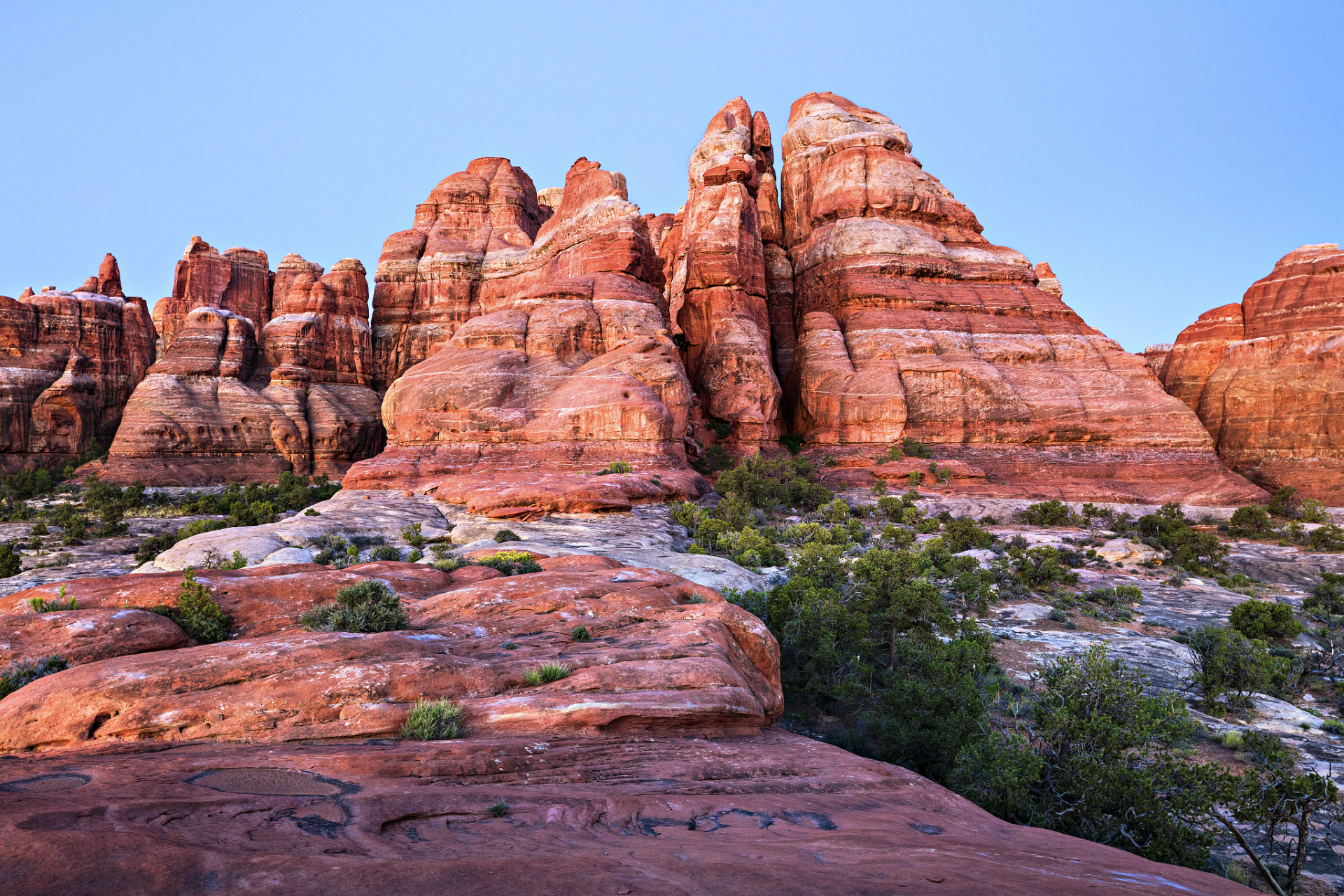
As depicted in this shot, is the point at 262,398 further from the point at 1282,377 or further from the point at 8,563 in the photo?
the point at 1282,377

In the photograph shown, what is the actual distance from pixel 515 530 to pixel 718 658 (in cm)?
1581

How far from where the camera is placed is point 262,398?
52.7 meters

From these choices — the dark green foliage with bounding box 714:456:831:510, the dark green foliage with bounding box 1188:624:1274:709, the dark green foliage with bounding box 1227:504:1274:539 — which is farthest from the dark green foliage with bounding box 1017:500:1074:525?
the dark green foliage with bounding box 1188:624:1274:709

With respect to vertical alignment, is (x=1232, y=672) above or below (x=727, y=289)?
below

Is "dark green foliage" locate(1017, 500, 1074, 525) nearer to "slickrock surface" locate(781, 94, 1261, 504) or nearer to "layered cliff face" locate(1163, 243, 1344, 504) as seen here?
"slickrock surface" locate(781, 94, 1261, 504)

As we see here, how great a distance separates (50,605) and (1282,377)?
63.7 metres

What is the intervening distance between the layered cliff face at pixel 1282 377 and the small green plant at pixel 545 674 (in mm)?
53923

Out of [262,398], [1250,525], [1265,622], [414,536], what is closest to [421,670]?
[414,536]

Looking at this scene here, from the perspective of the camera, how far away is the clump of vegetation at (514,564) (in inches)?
537

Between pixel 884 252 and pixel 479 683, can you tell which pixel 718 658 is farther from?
pixel 884 252

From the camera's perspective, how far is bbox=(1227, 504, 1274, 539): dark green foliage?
3209cm

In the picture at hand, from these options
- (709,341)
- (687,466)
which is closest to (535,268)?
(709,341)

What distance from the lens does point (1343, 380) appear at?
136 feet

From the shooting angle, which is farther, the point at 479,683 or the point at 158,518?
the point at 158,518
